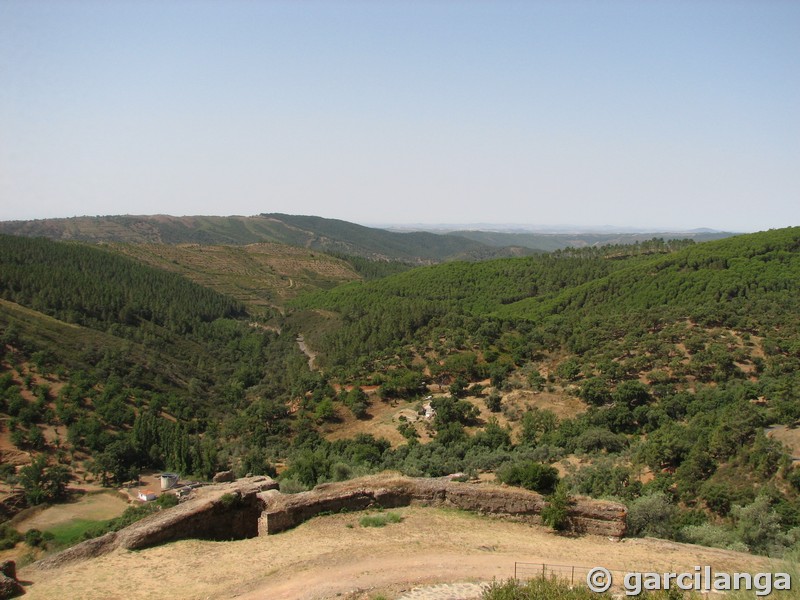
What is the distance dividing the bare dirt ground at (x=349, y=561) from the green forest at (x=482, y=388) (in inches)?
91.8

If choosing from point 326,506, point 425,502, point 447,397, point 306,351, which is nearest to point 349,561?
point 326,506

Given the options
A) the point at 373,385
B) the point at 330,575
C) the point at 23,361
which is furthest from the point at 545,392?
the point at 23,361

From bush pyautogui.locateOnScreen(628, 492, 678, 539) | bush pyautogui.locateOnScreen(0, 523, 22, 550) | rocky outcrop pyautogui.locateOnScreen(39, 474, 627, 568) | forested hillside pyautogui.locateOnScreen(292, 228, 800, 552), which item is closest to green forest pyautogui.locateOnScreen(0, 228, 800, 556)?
bush pyautogui.locateOnScreen(628, 492, 678, 539)

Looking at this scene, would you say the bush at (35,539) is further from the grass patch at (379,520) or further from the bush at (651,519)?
the bush at (651,519)

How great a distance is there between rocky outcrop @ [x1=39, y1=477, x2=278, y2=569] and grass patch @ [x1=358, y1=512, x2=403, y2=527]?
11.9 ft

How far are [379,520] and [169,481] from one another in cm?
3005

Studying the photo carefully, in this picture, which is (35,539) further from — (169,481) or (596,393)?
(596,393)

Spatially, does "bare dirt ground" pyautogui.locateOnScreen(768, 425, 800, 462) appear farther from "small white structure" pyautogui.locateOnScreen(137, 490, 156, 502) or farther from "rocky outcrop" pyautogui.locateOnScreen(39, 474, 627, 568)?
"small white structure" pyautogui.locateOnScreen(137, 490, 156, 502)

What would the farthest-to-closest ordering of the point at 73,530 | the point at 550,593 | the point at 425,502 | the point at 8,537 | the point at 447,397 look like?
the point at 447,397 → the point at 73,530 → the point at 8,537 → the point at 425,502 → the point at 550,593

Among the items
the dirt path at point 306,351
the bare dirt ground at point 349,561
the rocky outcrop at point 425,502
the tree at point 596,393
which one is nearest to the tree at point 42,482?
the rocky outcrop at point 425,502

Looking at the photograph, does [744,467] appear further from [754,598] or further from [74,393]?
[74,393]

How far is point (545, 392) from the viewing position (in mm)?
46562

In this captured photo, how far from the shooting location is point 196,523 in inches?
605

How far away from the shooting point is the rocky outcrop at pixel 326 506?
1516 cm
